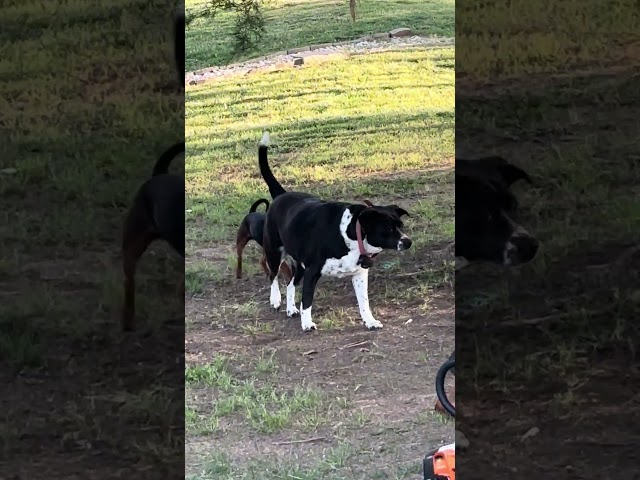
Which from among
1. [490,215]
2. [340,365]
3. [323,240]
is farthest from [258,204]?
[490,215]

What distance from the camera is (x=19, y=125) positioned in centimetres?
192

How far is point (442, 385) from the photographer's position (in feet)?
6.97

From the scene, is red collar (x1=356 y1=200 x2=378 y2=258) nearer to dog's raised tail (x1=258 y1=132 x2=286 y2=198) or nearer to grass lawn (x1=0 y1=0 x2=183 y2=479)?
dog's raised tail (x1=258 y1=132 x2=286 y2=198)

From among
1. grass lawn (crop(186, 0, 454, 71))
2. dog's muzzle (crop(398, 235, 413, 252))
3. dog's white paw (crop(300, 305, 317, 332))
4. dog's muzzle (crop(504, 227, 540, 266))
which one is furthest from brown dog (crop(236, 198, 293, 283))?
dog's muzzle (crop(504, 227, 540, 266))

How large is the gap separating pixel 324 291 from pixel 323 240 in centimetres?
16

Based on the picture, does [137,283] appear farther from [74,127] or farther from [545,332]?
[545,332]

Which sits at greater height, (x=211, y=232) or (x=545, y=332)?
(x=211, y=232)

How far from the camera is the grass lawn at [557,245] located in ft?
6.42

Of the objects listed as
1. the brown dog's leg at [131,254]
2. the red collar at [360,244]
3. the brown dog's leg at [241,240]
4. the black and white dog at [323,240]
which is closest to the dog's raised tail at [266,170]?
the black and white dog at [323,240]

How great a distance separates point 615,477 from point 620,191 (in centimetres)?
79

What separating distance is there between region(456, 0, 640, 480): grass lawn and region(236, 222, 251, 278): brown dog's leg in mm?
687

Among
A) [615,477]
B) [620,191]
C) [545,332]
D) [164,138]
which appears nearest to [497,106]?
[620,191]

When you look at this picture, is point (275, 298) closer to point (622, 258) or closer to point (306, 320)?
point (306, 320)

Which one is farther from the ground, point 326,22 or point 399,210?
point 326,22
